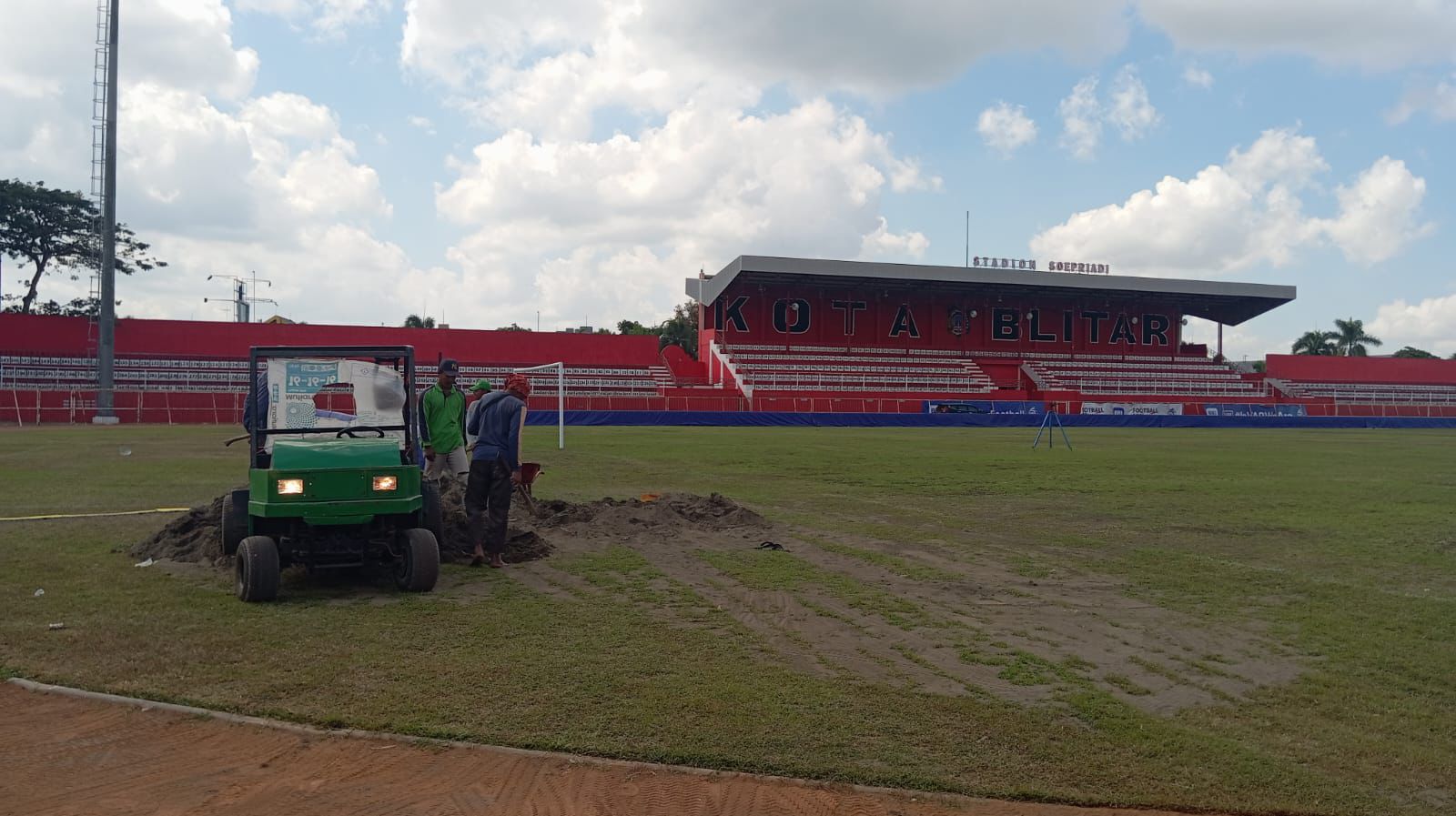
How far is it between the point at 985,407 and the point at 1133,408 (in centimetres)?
921

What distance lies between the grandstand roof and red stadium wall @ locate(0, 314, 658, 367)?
854 centimetres

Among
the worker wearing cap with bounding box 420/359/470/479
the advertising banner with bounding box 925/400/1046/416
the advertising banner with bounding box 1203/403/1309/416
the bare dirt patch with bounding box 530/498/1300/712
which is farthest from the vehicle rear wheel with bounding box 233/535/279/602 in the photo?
the advertising banner with bounding box 1203/403/1309/416

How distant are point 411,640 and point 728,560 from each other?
393 cm

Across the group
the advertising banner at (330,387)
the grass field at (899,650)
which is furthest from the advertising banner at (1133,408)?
the advertising banner at (330,387)

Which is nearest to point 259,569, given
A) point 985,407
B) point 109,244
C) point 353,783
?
point 353,783

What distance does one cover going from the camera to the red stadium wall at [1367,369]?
7206cm

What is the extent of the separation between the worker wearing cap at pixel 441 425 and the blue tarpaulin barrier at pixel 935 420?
3333cm

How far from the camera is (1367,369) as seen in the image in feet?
241

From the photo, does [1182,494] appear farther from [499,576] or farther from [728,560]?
[499,576]

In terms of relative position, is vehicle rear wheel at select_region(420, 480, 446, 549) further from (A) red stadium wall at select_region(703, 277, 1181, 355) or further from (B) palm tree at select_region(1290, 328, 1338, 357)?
(B) palm tree at select_region(1290, 328, 1338, 357)

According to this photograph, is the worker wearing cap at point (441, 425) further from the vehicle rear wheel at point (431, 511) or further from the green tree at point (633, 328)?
the green tree at point (633, 328)

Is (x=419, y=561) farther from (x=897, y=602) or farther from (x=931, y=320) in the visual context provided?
(x=931, y=320)

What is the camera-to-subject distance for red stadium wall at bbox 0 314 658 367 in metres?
52.9

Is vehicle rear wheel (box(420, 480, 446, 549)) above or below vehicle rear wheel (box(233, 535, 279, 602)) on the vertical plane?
above
